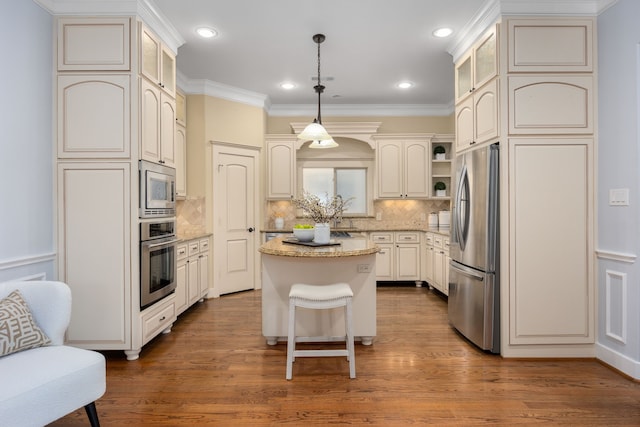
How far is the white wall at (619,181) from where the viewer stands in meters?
2.53

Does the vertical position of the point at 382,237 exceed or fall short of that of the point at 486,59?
it falls short

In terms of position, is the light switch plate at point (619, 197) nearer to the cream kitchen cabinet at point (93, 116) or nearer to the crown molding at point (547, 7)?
the crown molding at point (547, 7)

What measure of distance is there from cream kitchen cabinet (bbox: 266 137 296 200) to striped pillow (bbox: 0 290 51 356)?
3.86 meters

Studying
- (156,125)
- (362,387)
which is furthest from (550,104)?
(156,125)

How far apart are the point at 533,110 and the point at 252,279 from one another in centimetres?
412

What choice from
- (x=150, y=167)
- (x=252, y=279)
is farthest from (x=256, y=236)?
(x=150, y=167)

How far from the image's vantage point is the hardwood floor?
208 cm

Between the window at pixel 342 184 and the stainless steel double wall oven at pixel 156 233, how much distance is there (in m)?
2.89

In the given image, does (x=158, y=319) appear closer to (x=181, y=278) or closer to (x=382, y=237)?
(x=181, y=278)

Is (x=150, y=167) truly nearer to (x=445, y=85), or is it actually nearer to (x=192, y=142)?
(x=192, y=142)

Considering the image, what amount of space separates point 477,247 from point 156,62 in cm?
330

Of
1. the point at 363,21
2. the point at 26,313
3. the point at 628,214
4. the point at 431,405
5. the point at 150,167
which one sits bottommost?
the point at 431,405

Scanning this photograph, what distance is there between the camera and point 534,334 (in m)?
2.89

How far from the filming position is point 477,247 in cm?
306
